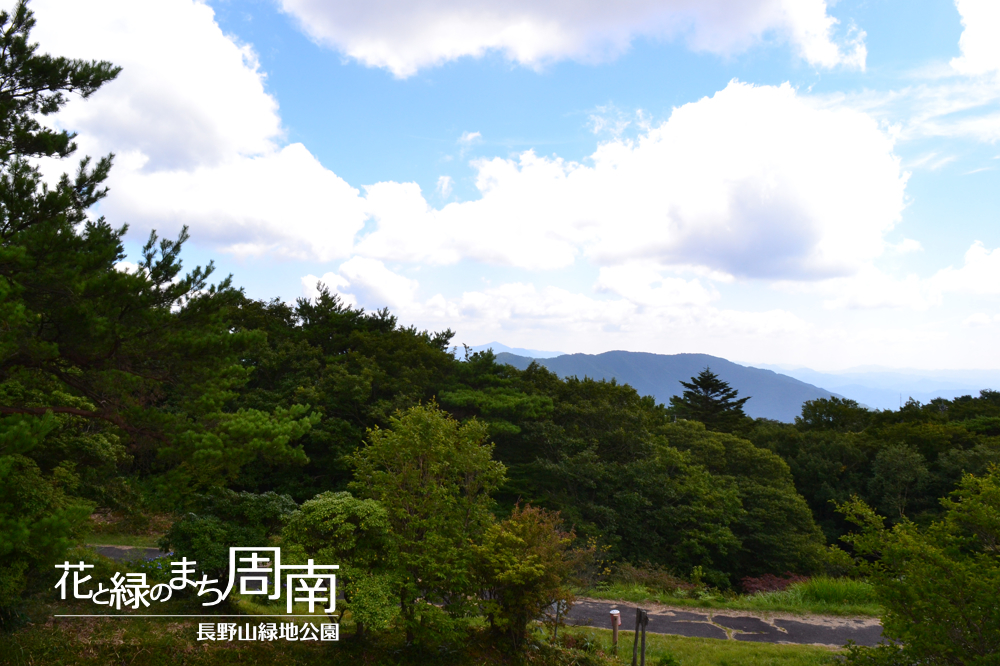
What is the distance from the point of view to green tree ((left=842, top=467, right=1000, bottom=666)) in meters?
6.47

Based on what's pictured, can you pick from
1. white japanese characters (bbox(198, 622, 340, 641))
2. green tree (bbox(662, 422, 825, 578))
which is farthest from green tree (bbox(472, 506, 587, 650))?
green tree (bbox(662, 422, 825, 578))

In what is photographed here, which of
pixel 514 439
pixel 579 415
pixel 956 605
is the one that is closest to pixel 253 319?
pixel 514 439

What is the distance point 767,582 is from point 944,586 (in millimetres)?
13662

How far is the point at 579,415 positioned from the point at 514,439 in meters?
3.25

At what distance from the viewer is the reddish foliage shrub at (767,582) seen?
18000 millimetres

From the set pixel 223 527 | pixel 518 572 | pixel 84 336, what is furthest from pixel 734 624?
pixel 84 336

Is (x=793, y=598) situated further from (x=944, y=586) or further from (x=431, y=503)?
(x=431, y=503)

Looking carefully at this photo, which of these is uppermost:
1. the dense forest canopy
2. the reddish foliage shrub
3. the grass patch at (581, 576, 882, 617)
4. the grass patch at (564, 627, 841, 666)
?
the dense forest canopy

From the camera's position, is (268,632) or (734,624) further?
(734,624)

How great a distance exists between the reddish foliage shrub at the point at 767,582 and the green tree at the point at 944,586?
11762 mm

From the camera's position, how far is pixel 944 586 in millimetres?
6719

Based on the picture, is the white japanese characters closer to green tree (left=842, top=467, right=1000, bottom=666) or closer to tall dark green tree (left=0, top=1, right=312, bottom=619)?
tall dark green tree (left=0, top=1, right=312, bottom=619)

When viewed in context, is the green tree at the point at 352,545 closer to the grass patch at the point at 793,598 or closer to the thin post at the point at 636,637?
the thin post at the point at 636,637

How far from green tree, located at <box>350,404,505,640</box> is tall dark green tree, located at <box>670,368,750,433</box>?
40.0 meters
